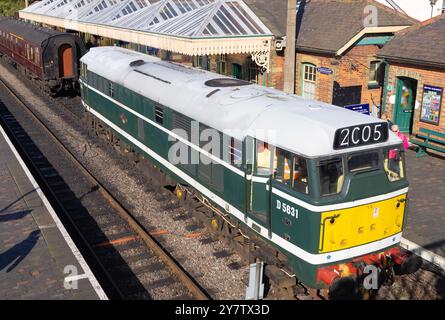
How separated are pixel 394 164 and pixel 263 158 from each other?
2.35 m

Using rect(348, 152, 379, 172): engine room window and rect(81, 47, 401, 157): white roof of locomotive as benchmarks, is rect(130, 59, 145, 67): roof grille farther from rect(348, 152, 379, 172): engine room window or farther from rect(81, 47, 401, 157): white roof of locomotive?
rect(348, 152, 379, 172): engine room window

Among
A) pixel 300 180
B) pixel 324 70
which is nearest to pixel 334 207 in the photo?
pixel 300 180

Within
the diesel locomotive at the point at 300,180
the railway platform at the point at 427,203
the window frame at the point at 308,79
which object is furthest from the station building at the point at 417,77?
the diesel locomotive at the point at 300,180

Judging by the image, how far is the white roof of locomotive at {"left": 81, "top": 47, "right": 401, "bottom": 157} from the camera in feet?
26.6

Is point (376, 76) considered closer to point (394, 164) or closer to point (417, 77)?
point (417, 77)

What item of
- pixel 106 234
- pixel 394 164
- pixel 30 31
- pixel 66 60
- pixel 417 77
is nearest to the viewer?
pixel 394 164

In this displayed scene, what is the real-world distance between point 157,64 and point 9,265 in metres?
7.62

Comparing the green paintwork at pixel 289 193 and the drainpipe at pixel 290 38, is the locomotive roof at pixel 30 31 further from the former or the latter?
the green paintwork at pixel 289 193

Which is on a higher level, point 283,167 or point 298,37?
point 298,37

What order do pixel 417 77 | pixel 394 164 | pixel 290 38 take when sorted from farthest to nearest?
pixel 417 77, pixel 290 38, pixel 394 164

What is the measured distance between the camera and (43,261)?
9.67m

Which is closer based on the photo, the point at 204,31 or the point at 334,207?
the point at 334,207

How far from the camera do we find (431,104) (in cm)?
1691

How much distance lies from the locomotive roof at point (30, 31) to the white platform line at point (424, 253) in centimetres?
2284
